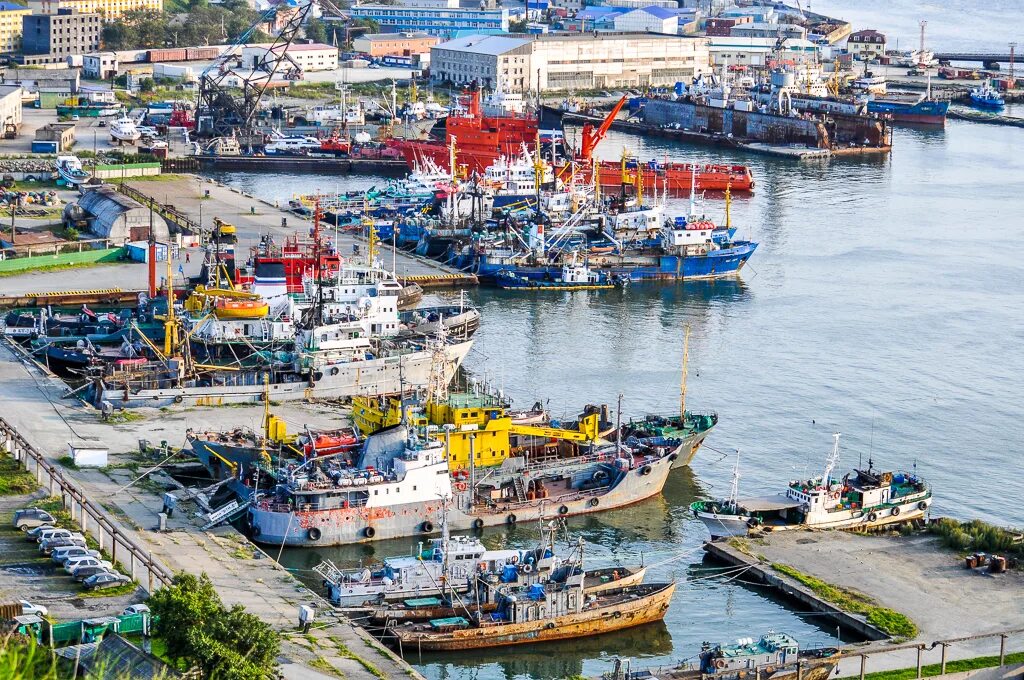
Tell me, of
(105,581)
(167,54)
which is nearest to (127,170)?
(167,54)

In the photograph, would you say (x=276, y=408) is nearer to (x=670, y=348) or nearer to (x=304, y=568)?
(x=304, y=568)

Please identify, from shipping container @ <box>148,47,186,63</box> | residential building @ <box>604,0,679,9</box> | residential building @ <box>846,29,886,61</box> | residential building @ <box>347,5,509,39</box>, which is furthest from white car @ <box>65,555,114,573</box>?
residential building @ <box>604,0,679,9</box>

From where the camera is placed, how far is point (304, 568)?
945 inches

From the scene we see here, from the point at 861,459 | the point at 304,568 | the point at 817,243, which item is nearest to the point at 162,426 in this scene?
the point at 304,568

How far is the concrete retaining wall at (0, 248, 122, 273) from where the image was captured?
4128 centimetres

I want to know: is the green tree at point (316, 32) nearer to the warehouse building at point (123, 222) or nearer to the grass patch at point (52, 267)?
the warehouse building at point (123, 222)

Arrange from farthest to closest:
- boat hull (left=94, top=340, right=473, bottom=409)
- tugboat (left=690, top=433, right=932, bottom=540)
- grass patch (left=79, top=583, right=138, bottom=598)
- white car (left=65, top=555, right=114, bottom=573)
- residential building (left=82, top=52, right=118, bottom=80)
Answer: residential building (left=82, top=52, right=118, bottom=80), boat hull (left=94, top=340, right=473, bottom=409), tugboat (left=690, top=433, right=932, bottom=540), white car (left=65, top=555, right=114, bottom=573), grass patch (left=79, top=583, right=138, bottom=598)

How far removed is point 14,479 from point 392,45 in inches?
2716

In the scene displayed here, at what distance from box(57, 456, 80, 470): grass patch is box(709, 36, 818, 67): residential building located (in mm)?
70751

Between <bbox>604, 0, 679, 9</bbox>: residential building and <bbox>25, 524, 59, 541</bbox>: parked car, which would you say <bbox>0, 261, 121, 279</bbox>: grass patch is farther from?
<bbox>604, 0, 679, 9</bbox>: residential building

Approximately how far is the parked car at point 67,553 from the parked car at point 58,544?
11 cm

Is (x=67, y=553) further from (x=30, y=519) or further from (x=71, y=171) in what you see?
(x=71, y=171)

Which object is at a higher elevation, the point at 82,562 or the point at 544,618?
the point at 82,562

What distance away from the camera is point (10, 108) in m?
65.2
